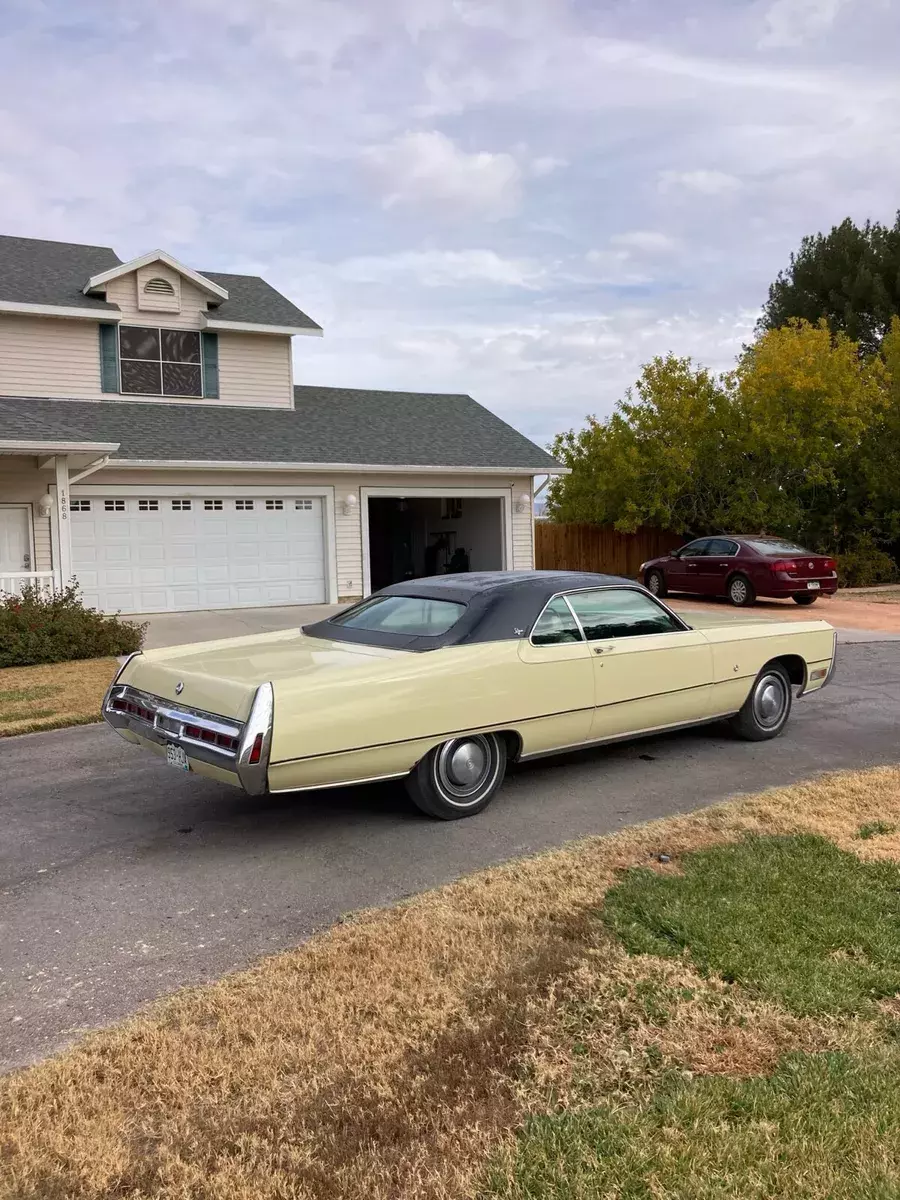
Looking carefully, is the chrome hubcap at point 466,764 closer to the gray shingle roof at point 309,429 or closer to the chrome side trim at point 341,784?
the chrome side trim at point 341,784

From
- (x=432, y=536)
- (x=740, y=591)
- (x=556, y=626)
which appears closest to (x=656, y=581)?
(x=740, y=591)

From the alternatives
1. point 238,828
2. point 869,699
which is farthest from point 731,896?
point 869,699

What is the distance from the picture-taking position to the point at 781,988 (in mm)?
3346

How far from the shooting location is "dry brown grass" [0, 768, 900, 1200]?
2.52 meters

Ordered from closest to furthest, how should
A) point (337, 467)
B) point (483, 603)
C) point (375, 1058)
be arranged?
point (375, 1058) → point (483, 603) → point (337, 467)

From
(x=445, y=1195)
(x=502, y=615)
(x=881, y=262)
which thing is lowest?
(x=445, y=1195)

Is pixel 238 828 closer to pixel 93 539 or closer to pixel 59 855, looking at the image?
pixel 59 855

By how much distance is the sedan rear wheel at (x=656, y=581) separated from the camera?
797 inches

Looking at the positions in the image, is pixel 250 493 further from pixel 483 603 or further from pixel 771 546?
pixel 483 603

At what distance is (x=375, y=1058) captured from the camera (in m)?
3.01

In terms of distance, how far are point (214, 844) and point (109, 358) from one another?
610 inches

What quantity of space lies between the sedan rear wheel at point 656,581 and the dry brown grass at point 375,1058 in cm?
1661

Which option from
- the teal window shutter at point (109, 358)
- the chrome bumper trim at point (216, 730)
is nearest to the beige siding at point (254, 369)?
the teal window shutter at point (109, 358)

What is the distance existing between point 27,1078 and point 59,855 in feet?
7.54
